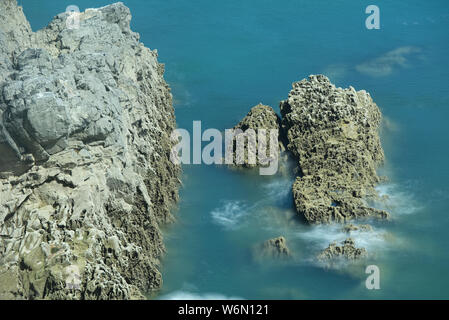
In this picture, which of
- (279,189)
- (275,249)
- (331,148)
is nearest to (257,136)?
(279,189)

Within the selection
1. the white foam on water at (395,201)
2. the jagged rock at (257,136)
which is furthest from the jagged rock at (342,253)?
the jagged rock at (257,136)

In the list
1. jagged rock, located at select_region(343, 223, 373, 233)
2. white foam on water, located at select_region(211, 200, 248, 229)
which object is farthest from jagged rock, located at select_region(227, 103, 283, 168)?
jagged rock, located at select_region(343, 223, 373, 233)

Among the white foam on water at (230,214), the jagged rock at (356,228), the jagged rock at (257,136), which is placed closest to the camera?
the jagged rock at (356,228)

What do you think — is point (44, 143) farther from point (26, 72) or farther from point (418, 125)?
point (418, 125)

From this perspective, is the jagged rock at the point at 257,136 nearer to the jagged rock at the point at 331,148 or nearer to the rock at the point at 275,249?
the jagged rock at the point at 331,148

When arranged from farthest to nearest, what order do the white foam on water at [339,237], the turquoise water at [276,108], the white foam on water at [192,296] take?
the white foam on water at [339,237] < the turquoise water at [276,108] < the white foam on water at [192,296]

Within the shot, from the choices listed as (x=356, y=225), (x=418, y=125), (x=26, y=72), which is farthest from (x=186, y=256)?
(x=418, y=125)

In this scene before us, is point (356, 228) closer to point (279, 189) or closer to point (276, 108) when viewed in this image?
point (279, 189)
